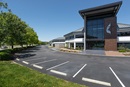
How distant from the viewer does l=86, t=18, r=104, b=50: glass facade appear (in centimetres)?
2938

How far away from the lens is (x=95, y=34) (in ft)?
99.3

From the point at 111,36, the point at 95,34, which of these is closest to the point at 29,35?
the point at 95,34

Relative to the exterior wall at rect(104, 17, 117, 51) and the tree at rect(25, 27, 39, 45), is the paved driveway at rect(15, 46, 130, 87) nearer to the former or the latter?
the exterior wall at rect(104, 17, 117, 51)

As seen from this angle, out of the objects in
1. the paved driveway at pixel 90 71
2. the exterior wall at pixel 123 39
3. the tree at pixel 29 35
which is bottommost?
the paved driveway at pixel 90 71

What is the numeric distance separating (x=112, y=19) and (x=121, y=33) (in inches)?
206

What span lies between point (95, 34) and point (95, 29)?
1.75 meters

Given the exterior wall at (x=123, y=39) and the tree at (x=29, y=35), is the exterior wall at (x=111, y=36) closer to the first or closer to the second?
the exterior wall at (x=123, y=39)

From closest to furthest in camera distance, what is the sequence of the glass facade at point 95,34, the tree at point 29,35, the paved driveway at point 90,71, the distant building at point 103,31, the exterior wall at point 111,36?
the paved driveway at point 90,71
the distant building at point 103,31
the exterior wall at point 111,36
the glass facade at point 95,34
the tree at point 29,35

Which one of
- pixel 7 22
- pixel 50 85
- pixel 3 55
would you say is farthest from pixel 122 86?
pixel 7 22

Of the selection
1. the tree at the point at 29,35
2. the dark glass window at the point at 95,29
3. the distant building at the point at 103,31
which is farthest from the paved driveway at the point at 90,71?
the tree at the point at 29,35

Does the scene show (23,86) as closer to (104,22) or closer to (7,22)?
(7,22)

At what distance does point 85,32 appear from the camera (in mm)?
31094

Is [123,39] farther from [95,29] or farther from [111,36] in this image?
[95,29]

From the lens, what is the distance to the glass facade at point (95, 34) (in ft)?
96.4
